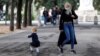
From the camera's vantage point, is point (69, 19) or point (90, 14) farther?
point (90, 14)

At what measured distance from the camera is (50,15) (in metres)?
46.0

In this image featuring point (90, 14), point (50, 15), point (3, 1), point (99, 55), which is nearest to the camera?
point (99, 55)

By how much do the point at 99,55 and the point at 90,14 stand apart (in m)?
47.8

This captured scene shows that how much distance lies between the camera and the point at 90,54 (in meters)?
15.0

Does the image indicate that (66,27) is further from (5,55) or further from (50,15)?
(50,15)

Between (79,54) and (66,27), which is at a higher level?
(66,27)

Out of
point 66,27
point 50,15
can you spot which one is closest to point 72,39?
point 66,27

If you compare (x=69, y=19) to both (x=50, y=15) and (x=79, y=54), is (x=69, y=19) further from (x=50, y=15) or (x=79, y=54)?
(x=50, y=15)

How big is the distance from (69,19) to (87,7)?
156 ft

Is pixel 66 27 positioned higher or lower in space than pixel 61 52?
higher

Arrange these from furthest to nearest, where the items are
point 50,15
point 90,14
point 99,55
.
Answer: point 90,14, point 50,15, point 99,55

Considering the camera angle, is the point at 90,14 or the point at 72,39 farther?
the point at 90,14

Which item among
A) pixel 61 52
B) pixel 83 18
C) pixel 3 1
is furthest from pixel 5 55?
pixel 83 18

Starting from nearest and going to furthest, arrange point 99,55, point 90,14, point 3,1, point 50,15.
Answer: point 99,55
point 50,15
point 3,1
point 90,14
